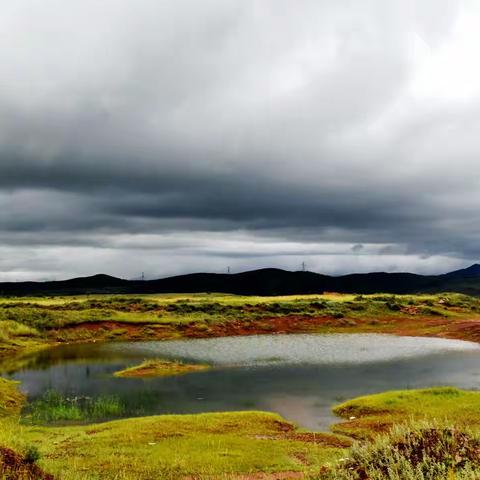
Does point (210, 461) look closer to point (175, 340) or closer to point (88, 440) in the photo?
point (88, 440)

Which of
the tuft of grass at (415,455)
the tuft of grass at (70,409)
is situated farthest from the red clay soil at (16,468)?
the tuft of grass at (70,409)

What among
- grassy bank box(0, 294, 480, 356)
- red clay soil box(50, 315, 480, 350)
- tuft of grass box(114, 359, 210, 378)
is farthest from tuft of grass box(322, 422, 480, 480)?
red clay soil box(50, 315, 480, 350)

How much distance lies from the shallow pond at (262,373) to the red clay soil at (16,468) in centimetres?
2979

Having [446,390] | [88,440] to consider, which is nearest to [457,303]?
[446,390]

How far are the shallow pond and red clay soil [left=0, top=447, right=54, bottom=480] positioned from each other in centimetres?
2979

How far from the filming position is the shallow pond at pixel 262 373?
183 ft

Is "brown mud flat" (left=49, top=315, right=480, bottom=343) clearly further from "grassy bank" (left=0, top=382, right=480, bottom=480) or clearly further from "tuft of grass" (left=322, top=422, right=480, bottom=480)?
"tuft of grass" (left=322, top=422, right=480, bottom=480)

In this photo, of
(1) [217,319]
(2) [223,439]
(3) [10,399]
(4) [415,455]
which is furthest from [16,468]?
(1) [217,319]

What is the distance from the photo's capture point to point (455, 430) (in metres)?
19.5

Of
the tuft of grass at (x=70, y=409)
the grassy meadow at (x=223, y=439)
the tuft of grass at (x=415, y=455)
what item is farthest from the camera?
the tuft of grass at (x=70, y=409)

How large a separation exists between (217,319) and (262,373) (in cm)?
6643

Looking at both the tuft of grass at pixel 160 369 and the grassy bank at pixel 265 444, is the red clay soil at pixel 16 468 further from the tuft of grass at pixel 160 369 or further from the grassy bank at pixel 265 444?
the tuft of grass at pixel 160 369

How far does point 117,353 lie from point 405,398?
58.3 metres

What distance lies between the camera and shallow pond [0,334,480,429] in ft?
183
